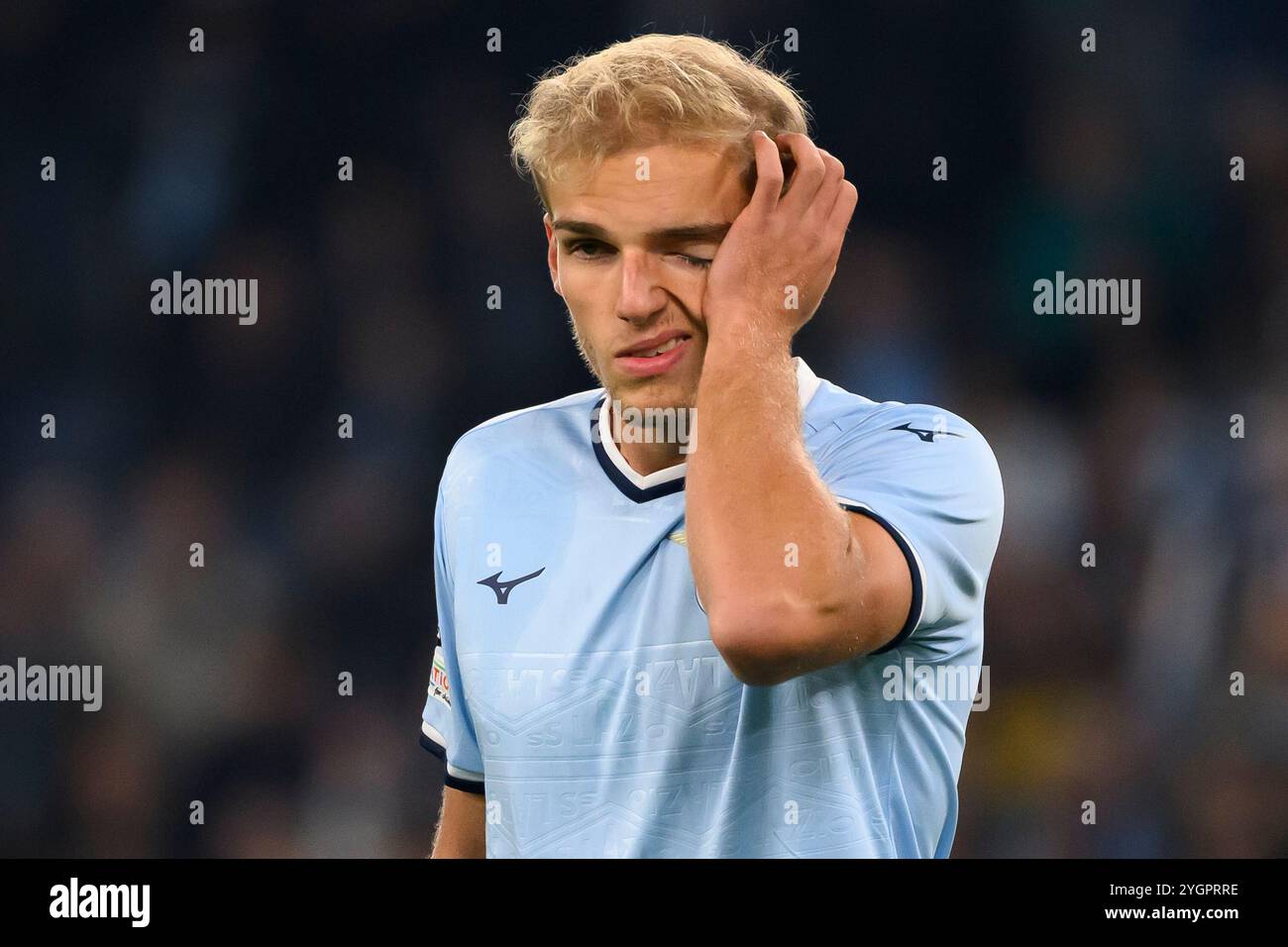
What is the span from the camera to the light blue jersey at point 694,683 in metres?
2.11

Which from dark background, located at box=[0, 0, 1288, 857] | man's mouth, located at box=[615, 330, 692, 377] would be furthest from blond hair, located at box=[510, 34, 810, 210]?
dark background, located at box=[0, 0, 1288, 857]

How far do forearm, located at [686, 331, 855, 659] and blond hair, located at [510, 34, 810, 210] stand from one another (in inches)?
16.0

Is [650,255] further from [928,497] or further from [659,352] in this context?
[928,497]

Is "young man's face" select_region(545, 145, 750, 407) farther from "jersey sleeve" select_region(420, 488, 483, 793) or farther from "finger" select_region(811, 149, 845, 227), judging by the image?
"jersey sleeve" select_region(420, 488, 483, 793)

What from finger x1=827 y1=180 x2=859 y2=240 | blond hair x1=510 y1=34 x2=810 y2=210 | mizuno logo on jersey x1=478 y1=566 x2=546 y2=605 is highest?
blond hair x1=510 y1=34 x2=810 y2=210

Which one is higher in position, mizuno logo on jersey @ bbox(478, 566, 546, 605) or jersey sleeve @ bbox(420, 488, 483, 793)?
mizuno logo on jersey @ bbox(478, 566, 546, 605)

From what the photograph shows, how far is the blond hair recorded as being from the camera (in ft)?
7.40

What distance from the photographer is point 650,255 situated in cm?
222

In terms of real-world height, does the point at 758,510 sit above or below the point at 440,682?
above

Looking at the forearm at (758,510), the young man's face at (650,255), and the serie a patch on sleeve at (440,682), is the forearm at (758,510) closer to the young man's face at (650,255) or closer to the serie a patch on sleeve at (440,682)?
the young man's face at (650,255)

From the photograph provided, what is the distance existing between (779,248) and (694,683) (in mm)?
684

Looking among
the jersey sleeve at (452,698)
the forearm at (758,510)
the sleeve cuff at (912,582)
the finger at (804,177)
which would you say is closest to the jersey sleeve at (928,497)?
the sleeve cuff at (912,582)

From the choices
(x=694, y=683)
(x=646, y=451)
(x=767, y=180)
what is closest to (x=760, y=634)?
(x=694, y=683)

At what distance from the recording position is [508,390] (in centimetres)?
434
